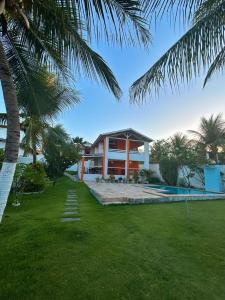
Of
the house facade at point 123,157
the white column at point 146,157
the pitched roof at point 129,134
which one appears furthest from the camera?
the white column at point 146,157

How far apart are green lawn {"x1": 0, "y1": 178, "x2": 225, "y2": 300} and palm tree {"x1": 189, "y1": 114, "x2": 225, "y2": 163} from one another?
52.0 feet

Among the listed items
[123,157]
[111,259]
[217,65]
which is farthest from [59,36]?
[123,157]

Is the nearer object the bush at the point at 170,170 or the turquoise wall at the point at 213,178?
the turquoise wall at the point at 213,178

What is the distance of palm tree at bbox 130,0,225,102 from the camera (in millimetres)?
3236

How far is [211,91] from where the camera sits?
15.4 feet

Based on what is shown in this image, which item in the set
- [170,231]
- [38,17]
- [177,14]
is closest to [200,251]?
[170,231]

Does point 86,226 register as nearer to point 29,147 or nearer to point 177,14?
point 177,14

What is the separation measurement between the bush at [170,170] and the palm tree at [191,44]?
16.9m

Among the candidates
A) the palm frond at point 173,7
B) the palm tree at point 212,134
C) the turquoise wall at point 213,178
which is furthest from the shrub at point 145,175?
the palm frond at point 173,7

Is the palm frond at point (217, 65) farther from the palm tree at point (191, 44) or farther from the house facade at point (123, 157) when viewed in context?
the house facade at point (123, 157)

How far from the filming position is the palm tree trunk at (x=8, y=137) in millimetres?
3097

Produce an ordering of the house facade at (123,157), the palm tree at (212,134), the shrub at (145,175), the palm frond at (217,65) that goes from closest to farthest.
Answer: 1. the palm frond at (217,65)
2. the palm tree at (212,134)
3. the shrub at (145,175)
4. the house facade at (123,157)

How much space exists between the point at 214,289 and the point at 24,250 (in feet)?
10.4

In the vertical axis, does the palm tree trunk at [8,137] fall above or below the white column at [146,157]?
below
